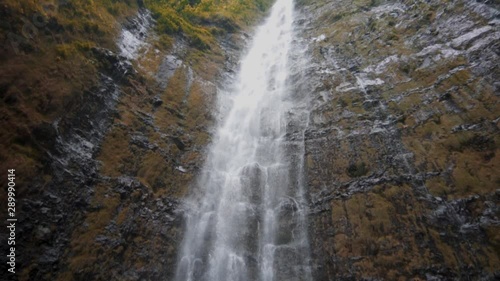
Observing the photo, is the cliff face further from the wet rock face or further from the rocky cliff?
the wet rock face

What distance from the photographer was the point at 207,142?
16.4 metres

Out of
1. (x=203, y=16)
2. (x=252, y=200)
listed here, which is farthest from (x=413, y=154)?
(x=203, y=16)

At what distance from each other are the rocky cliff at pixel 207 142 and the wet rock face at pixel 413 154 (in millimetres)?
51

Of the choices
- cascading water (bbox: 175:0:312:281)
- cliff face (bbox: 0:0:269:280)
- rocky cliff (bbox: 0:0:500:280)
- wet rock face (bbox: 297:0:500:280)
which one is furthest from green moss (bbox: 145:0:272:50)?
wet rock face (bbox: 297:0:500:280)

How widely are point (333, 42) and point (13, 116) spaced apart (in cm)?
1907

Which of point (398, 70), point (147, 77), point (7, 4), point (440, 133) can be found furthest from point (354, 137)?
point (7, 4)

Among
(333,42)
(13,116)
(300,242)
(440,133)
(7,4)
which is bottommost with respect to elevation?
(300,242)

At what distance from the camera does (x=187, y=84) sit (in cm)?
1836

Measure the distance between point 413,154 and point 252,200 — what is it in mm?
7095

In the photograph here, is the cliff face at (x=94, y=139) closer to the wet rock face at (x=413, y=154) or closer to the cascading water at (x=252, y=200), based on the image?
the cascading water at (x=252, y=200)

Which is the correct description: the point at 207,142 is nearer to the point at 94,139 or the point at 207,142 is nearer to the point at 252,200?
the point at 252,200

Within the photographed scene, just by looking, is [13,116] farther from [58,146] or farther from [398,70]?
[398,70]

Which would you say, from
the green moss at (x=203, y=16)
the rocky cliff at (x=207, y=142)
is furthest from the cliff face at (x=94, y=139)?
the green moss at (x=203, y=16)

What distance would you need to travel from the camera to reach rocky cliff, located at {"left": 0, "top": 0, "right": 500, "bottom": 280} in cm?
985
